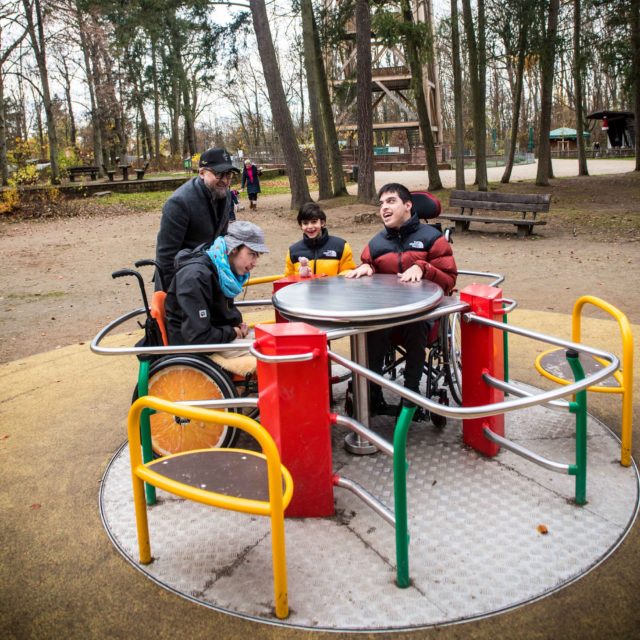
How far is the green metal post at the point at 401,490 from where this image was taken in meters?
2.51

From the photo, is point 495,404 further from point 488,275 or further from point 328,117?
point 328,117

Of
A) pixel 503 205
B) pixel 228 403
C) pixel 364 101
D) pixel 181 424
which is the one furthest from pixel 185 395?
pixel 364 101

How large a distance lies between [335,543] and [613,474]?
155cm

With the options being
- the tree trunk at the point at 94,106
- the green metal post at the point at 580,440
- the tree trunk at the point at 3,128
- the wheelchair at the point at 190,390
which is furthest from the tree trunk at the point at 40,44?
the green metal post at the point at 580,440

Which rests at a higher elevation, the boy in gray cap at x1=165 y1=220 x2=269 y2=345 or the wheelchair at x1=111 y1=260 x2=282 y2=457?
the boy in gray cap at x1=165 y1=220 x2=269 y2=345

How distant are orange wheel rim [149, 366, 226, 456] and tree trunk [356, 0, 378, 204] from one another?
15.1 meters

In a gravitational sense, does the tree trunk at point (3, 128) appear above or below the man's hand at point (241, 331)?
above

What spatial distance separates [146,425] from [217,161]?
190 centimetres

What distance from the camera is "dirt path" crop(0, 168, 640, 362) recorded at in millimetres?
7398

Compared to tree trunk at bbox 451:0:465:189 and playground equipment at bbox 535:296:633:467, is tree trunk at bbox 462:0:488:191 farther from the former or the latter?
playground equipment at bbox 535:296:633:467

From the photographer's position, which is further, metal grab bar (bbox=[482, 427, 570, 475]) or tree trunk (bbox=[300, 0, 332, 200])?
tree trunk (bbox=[300, 0, 332, 200])

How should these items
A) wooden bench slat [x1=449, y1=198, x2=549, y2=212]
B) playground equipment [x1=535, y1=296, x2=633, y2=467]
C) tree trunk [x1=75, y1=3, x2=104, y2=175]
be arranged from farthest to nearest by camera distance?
1. tree trunk [x1=75, y1=3, x2=104, y2=175]
2. wooden bench slat [x1=449, y1=198, x2=549, y2=212]
3. playground equipment [x1=535, y1=296, x2=633, y2=467]

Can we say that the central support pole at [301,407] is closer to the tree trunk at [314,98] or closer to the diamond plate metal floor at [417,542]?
the diamond plate metal floor at [417,542]

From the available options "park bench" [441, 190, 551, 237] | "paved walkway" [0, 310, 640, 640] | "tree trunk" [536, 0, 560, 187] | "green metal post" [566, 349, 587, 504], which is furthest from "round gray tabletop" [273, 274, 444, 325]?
"tree trunk" [536, 0, 560, 187]
